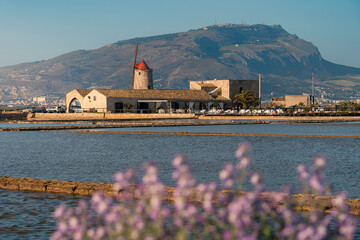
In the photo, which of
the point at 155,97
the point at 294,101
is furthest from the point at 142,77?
the point at 294,101

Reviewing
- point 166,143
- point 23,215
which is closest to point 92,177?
point 23,215

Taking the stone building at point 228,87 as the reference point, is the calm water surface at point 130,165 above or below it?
below

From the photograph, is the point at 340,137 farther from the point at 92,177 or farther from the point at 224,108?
the point at 224,108

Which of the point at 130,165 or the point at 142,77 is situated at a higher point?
the point at 142,77

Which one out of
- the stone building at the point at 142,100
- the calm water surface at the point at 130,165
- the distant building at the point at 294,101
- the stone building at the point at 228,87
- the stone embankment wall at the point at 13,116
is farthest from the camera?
the stone embankment wall at the point at 13,116

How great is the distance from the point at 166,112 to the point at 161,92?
13.6 feet

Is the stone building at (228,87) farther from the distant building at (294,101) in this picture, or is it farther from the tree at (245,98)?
the distant building at (294,101)

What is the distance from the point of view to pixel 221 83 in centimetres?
9031

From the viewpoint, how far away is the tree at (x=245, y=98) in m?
86.6

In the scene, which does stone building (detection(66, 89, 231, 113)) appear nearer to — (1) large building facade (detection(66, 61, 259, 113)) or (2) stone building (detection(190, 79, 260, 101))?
(1) large building facade (detection(66, 61, 259, 113))

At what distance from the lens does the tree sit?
86625 mm

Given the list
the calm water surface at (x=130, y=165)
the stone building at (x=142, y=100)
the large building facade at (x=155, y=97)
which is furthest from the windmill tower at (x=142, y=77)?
the calm water surface at (x=130, y=165)

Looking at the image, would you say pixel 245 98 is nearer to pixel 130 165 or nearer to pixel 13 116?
pixel 13 116

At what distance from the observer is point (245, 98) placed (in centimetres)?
8675
